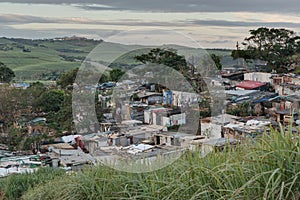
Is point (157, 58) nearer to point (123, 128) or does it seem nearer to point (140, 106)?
point (123, 128)

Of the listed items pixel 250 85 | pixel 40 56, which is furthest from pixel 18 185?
pixel 40 56

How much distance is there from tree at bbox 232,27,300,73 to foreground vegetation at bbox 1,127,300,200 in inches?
721

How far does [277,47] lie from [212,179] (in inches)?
736

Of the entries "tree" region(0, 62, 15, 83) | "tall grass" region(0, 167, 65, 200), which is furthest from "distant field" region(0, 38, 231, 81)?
"tall grass" region(0, 167, 65, 200)

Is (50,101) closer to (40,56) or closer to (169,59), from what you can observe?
(169,59)

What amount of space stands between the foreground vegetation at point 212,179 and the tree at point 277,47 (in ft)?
60.1

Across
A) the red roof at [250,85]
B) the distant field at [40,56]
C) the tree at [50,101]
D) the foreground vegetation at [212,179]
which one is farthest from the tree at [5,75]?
the foreground vegetation at [212,179]

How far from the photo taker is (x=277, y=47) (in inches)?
760

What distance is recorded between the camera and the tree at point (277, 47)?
63.4 ft

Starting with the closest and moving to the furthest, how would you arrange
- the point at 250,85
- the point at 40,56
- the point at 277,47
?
the point at 250,85
the point at 277,47
the point at 40,56

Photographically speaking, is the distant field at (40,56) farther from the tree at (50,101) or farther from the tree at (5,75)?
the tree at (50,101)

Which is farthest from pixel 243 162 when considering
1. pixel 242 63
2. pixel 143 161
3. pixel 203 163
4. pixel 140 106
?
pixel 242 63

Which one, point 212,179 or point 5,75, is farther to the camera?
point 5,75

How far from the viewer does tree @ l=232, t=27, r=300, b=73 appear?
19312 millimetres
